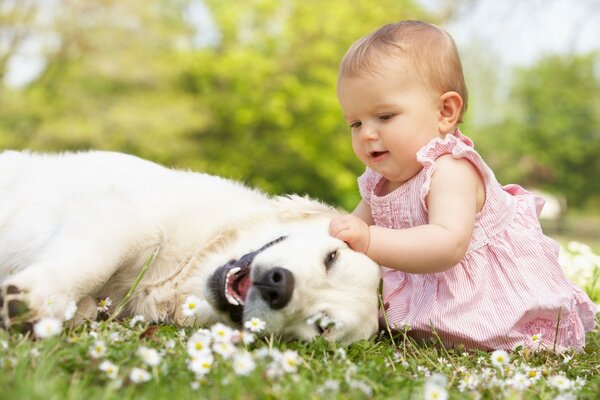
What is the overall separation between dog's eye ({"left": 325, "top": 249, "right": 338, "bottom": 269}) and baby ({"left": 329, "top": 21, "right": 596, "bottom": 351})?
3.6 inches

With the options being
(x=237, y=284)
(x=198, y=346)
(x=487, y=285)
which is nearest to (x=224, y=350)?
(x=198, y=346)

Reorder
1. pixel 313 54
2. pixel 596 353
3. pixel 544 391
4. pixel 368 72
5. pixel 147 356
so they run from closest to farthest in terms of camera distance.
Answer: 1. pixel 147 356
2. pixel 544 391
3. pixel 368 72
4. pixel 596 353
5. pixel 313 54

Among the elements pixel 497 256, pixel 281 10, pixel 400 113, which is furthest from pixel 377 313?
pixel 281 10

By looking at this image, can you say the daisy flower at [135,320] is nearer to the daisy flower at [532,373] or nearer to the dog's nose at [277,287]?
the dog's nose at [277,287]

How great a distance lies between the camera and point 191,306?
3080mm

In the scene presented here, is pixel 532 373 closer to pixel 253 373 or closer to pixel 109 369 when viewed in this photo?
pixel 253 373

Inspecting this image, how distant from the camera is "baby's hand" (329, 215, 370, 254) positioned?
10.5ft

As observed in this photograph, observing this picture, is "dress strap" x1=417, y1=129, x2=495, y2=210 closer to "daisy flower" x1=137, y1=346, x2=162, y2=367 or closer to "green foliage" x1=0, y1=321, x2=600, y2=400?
"green foliage" x1=0, y1=321, x2=600, y2=400

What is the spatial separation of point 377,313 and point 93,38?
73.8 feet

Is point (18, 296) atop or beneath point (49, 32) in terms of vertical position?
atop

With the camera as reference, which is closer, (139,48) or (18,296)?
(18,296)

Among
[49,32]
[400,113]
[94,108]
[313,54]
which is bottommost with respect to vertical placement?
[94,108]

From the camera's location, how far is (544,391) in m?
2.49

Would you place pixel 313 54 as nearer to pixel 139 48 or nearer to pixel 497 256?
pixel 139 48
